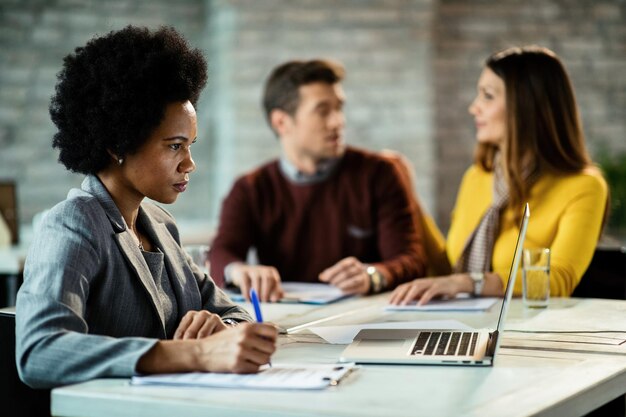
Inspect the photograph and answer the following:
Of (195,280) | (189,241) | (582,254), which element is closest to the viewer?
(195,280)

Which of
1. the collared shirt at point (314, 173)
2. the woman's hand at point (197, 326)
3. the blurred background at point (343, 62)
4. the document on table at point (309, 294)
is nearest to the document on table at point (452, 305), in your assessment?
the document on table at point (309, 294)

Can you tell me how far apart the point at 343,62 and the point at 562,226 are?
2.87 m

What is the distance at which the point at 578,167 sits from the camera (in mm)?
2848

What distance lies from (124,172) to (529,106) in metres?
1.55

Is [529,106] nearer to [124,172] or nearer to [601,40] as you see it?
[124,172]

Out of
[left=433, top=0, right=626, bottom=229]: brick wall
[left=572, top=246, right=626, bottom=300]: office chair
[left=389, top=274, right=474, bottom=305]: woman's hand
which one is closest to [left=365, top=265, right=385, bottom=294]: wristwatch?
[left=389, top=274, right=474, bottom=305]: woman's hand

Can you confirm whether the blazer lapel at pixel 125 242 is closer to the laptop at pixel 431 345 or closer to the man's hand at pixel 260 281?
the laptop at pixel 431 345

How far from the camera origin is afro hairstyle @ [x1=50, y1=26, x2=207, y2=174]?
1678 millimetres

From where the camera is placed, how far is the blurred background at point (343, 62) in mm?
5219

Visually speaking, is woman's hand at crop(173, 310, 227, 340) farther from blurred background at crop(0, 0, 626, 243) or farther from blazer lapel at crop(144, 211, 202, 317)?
blurred background at crop(0, 0, 626, 243)

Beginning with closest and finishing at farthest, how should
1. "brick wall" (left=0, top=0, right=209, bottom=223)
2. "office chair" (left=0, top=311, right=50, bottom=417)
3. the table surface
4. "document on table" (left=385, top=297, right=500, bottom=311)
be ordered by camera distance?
the table surface
"office chair" (left=0, top=311, right=50, bottom=417)
"document on table" (left=385, top=297, right=500, bottom=311)
"brick wall" (left=0, top=0, right=209, bottom=223)

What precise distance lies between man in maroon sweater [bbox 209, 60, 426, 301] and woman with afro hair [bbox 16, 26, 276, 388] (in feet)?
4.65

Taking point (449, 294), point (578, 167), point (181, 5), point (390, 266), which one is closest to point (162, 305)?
point (449, 294)

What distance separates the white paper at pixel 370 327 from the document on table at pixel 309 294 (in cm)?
42
